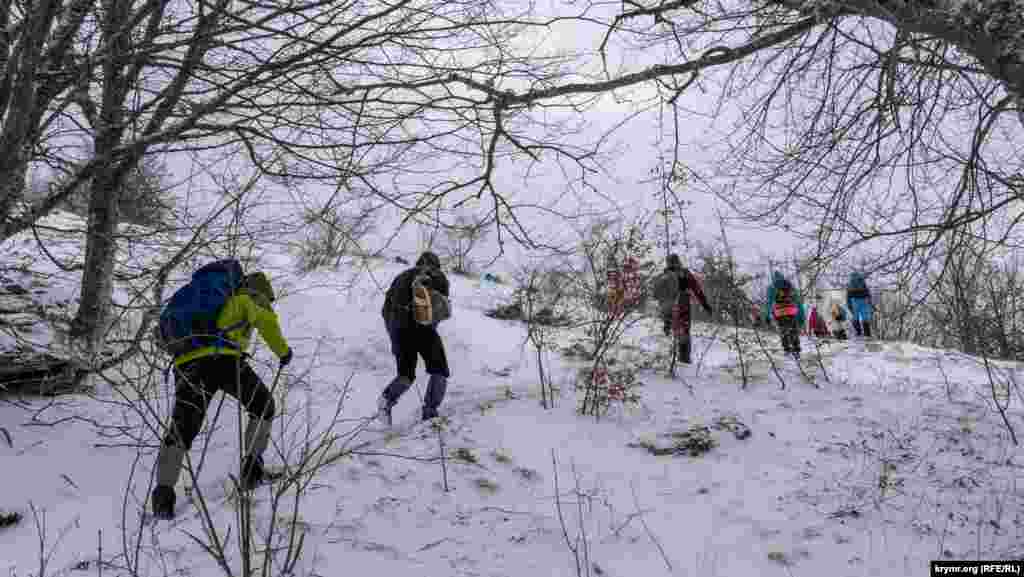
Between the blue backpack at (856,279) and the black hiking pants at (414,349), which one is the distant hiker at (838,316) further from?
the black hiking pants at (414,349)

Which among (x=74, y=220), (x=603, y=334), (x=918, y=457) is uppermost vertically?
(x=74, y=220)

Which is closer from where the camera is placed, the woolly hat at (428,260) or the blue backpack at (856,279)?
the blue backpack at (856,279)

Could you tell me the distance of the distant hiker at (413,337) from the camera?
4188mm

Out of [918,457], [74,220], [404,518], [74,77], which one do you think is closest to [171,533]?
[404,518]

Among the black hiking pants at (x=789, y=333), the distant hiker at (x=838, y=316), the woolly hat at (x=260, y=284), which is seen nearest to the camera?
the woolly hat at (x=260, y=284)

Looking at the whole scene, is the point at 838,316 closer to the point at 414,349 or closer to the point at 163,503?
the point at 414,349

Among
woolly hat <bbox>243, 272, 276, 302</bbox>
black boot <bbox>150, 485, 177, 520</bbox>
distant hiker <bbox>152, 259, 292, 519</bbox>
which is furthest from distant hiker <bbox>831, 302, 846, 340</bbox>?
black boot <bbox>150, 485, 177, 520</bbox>

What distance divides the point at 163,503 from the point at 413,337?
1.98 meters

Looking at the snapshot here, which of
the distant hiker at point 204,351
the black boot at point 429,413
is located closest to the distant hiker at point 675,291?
the black boot at point 429,413

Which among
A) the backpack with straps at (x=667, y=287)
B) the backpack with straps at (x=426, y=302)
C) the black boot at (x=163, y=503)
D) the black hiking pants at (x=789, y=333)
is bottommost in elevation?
the black boot at (x=163, y=503)

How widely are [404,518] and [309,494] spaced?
1.84 feet

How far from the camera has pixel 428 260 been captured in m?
4.39

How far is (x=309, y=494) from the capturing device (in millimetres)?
2830

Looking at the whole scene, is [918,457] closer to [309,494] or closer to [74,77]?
[309,494]
